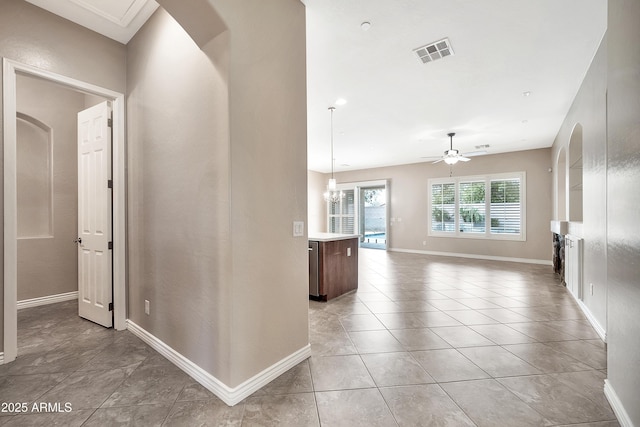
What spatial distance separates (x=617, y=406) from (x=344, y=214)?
891cm

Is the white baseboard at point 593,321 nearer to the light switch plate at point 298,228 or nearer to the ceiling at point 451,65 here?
the ceiling at point 451,65

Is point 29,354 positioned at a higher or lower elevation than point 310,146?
lower

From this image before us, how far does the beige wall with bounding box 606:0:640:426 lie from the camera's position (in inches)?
57.1

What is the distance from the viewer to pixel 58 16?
2523 mm

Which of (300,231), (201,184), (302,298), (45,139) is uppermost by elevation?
(45,139)

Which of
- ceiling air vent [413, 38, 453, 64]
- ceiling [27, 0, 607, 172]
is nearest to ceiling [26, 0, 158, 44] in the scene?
ceiling [27, 0, 607, 172]

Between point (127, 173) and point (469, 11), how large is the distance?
145 inches

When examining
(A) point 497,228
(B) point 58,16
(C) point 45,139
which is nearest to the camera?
(B) point 58,16

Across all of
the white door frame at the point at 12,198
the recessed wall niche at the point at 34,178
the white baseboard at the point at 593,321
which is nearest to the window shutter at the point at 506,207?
the white baseboard at the point at 593,321

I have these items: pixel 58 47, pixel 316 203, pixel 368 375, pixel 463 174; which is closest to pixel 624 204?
pixel 368 375

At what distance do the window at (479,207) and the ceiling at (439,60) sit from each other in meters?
2.16

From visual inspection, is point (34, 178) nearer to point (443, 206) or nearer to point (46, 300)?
point (46, 300)

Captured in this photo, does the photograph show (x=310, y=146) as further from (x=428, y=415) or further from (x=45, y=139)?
(x=428, y=415)

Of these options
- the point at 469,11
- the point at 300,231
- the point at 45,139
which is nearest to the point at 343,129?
the point at 469,11
